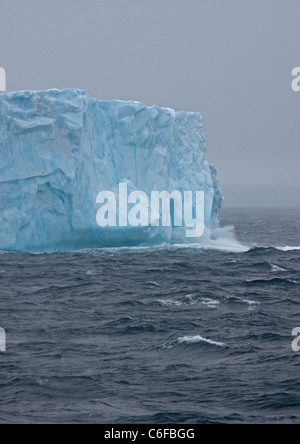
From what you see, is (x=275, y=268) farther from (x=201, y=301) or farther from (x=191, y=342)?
(x=191, y=342)

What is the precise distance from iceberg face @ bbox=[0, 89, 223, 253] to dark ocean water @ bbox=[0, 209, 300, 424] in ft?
7.50

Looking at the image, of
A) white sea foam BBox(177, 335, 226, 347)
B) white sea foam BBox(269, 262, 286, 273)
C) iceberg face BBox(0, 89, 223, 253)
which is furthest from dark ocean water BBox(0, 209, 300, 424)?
iceberg face BBox(0, 89, 223, 253)

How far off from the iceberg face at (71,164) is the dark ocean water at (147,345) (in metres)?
2.28

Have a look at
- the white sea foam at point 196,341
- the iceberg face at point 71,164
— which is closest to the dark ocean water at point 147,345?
the white sea foam at point 196,341

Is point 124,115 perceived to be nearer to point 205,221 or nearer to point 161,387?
point 205,221

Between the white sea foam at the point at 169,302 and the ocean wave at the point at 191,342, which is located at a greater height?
the ocean wave at the point at 191,342

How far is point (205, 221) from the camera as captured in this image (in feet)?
98.8

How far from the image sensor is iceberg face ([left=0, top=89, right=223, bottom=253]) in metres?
24.4

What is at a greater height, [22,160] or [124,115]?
[124,115]

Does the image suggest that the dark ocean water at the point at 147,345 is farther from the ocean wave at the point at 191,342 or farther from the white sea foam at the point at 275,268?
the white sea foam at the point at 275,268

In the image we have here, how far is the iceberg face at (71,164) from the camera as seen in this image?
2438 centimetres

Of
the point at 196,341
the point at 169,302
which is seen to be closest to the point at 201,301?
the point at 169,302
